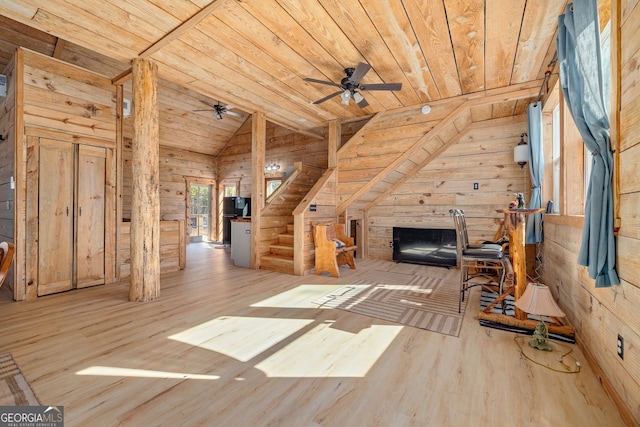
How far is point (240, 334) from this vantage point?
7.92ft

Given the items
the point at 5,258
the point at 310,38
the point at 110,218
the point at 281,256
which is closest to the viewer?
the point at 5,258

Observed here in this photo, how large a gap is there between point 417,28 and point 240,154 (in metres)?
7.08

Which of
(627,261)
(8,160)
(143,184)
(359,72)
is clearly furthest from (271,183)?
(627,261)

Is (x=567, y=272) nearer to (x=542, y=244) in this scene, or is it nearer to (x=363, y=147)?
(x=542, y=244)

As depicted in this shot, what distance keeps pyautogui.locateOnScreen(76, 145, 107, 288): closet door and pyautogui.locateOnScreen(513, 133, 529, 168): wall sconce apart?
20.5 feet

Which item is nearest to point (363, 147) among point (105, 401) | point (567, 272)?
point (567, 272)

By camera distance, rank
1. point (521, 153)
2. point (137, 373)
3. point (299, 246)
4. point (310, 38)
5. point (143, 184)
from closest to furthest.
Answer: point (137, 373)
point (310, 38)
point (143, 184)
point (521, 153)
point (299, 246)

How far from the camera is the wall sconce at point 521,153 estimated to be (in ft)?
14.6

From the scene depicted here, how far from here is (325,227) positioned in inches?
185

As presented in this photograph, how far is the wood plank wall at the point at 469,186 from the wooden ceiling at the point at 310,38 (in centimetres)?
139

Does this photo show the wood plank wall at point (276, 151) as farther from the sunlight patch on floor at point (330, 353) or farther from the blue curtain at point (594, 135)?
the sunlight patch on floor at point (330, 353)

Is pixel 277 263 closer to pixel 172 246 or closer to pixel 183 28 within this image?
pixel 172 246

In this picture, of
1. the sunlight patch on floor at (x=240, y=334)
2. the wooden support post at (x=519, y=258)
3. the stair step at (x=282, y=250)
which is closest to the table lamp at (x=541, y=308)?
the wooden support post at (x=519, y=258)

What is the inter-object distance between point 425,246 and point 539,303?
328 cm
